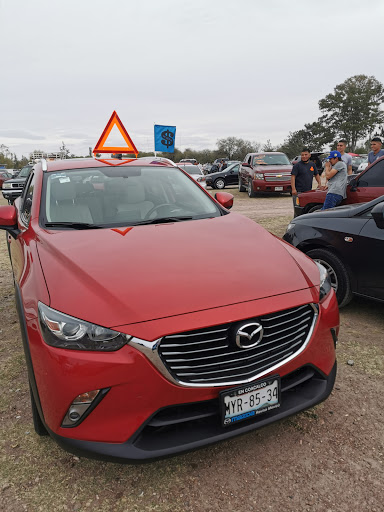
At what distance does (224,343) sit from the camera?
1882 mm

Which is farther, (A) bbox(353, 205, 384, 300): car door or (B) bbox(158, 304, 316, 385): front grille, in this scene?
(A) bbox(353, 205, 384, 300): car door

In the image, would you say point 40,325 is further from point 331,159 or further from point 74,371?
point 331,159

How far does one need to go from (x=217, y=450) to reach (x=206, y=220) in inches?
62.7

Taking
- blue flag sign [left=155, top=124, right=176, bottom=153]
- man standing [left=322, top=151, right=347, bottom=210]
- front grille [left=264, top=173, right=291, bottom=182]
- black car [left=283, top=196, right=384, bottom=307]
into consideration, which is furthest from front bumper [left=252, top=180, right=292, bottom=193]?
black car [left=283, top=196, right=384, bottom=307]

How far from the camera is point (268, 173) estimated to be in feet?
54.2

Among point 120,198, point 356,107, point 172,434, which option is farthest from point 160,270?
point 356,107

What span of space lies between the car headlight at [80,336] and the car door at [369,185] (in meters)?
5.12

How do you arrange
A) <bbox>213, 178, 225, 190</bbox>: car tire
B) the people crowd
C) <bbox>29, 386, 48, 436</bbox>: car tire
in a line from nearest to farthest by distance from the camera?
<bbox>29, 386, 48, 436</bbox>: car tire
the people crowd
<bbox>213, 178, 225, 190</bbox>: car tire

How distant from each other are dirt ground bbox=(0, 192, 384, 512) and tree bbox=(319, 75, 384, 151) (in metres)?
73.8

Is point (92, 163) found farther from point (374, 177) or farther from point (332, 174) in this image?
point (332, 174)

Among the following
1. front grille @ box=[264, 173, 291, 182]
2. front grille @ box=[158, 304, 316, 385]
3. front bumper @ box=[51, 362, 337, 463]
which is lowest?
front bumper @ box=[51, 362, 337, 463]

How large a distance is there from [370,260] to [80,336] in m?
2.99

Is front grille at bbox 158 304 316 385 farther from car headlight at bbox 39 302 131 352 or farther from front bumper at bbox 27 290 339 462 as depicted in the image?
car headlight at bbox 39 302 131 352

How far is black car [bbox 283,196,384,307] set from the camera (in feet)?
12.2
